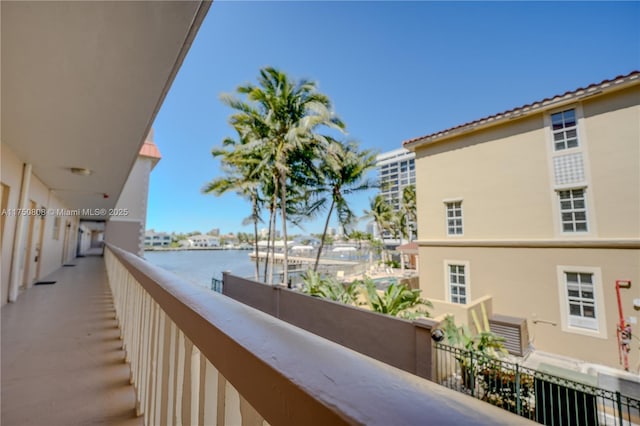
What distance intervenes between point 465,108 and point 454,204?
12.2 meters

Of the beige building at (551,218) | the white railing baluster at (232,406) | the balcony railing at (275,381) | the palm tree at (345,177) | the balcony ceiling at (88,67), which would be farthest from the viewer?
the palm tree at (345,177)

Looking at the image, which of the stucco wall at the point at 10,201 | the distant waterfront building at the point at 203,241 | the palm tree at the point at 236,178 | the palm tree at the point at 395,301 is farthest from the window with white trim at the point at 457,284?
the distant waterfront building at the point at 203,241

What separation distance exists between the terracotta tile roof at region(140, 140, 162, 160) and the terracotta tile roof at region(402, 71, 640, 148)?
11.1 m

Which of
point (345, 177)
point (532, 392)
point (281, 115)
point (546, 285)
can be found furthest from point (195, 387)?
point (546, 285)

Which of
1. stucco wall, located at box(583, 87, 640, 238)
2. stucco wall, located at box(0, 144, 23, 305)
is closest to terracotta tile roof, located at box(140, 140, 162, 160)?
stucco wall, located at box(0, 144, 23, 305)

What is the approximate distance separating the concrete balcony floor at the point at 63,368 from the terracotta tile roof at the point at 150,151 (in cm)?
935

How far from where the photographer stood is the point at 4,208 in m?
3.99

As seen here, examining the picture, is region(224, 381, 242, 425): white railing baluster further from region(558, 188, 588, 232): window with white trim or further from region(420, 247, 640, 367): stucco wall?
region(558, 188, 588, 232): window with white trim

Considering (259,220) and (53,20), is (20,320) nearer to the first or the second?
(53,20)

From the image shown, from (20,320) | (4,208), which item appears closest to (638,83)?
(20,320)

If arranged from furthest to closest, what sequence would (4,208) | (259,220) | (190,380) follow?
(259,220) < (4,208) < (190,380)

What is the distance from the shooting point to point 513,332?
6.47 meters

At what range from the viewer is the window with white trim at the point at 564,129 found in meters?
7.02

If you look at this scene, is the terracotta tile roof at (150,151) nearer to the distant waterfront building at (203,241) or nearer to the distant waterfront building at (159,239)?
the distant waterfront building at (159,239)
